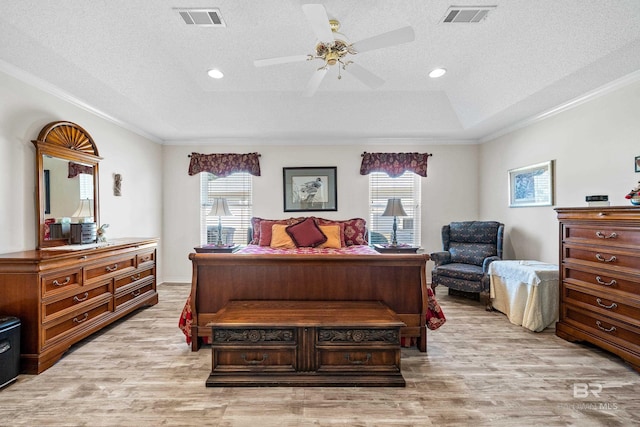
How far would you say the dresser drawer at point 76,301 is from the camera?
235 cm

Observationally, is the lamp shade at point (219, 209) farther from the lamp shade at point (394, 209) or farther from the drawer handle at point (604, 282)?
the drawer handle at point (604, 282)

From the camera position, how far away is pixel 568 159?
342 cm

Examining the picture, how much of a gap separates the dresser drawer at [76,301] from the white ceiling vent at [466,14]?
406 cm

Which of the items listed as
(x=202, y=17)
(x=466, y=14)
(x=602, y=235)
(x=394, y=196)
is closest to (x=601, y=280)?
(x=602, y=235)

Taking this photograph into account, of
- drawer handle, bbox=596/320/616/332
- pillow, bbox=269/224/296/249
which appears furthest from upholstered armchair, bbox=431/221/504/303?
pillow, bbox=269/224/296/249

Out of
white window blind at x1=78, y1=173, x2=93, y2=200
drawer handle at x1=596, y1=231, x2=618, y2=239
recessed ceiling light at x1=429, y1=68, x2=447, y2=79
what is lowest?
drawer handle at x1=596, y1=231, x2=618, y2=239

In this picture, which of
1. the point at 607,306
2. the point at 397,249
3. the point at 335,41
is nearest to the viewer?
the point at 335,41

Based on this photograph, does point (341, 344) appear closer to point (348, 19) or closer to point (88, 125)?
point (348, 19)

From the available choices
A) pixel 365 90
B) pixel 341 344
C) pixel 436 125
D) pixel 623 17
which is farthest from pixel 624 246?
pixel 365 90

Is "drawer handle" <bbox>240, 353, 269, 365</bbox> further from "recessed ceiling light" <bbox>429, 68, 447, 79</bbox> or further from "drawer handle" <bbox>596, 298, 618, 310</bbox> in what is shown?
"recessed ceiling light" <bbox>429, 68, 447, 79</bbox>

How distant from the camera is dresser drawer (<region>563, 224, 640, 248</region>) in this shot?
2.29m

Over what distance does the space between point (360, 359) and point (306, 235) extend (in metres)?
2.36

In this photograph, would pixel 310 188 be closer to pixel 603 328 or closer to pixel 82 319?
pixel 82 319

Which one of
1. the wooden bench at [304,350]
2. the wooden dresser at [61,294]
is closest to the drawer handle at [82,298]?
the wooden dresser at [61,294]
